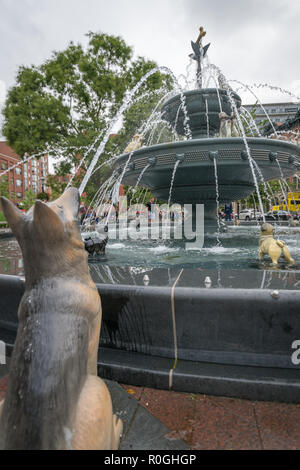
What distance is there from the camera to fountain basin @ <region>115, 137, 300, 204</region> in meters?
4.63

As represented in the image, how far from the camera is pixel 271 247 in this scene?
136 inches

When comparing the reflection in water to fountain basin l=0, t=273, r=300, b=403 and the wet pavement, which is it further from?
the wet pavement

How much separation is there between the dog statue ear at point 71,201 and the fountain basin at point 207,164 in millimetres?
3375

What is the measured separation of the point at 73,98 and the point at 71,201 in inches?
861

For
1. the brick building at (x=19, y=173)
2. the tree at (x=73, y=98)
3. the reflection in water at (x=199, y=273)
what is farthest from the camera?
the brick building at (x=19, y=173)

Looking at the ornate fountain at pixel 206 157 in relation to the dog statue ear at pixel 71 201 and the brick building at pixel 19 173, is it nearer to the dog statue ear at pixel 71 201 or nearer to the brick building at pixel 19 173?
the dog statue ear at pixel 71 201

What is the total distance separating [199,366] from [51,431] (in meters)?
1.45

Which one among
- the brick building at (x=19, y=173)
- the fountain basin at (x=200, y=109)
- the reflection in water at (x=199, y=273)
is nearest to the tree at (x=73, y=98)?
the fountain basin at (x=200, y=109)

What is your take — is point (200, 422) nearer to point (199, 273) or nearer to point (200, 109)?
point (199, 273)

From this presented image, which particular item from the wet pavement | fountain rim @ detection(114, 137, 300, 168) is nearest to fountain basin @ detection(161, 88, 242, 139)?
fountain rim @ detection(114, 137, 300, 168)

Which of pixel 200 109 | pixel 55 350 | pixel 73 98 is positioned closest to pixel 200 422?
pixel 55 350

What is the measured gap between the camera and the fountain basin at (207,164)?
15.2 ft
